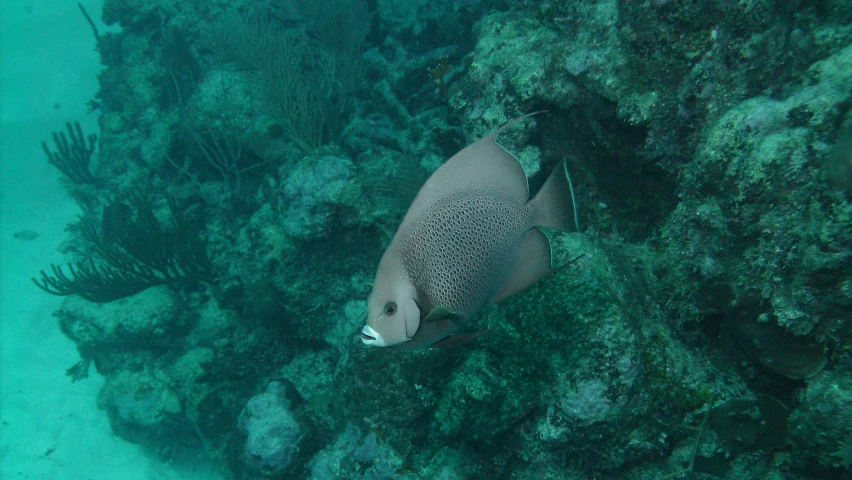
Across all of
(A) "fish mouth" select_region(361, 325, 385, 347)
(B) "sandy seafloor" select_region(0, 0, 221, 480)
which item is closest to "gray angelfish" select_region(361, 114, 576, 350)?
(A) "fish mouth" select_region(361, 325, 385, 347)

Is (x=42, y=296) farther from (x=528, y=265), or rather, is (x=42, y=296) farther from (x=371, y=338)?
A: (x=528, y=265)

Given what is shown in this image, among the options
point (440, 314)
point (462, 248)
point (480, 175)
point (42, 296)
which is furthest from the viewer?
point (42, 296)

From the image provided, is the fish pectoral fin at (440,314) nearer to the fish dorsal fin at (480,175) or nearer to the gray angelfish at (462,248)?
the gray angelfish at (462,248)

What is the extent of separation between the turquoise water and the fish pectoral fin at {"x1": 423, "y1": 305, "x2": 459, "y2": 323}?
15 millimetres

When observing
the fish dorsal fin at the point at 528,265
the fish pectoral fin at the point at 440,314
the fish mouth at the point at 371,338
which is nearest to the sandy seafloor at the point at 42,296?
the fish mouth at the point at 371,338

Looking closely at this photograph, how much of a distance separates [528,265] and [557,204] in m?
0.29

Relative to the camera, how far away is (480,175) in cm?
173

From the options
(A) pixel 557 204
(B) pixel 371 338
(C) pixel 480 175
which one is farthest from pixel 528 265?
(B) pixel 371 338

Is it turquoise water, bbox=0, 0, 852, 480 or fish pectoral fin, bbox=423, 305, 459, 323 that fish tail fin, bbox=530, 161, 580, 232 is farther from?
fish pectoral fin, bbox=423, 305, 459, 323

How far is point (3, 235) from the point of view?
12.4 m

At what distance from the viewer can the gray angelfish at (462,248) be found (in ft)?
5.08

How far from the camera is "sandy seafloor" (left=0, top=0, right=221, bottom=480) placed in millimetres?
7020

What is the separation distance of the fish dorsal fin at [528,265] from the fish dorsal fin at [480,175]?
18cm

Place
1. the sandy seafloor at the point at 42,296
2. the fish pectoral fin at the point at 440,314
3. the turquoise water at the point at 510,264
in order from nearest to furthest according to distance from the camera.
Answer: the fish pectoral fin at the point at 440,314
the turquoise water at the point at 510,264
the sandy seafloor at the point at 42,296
